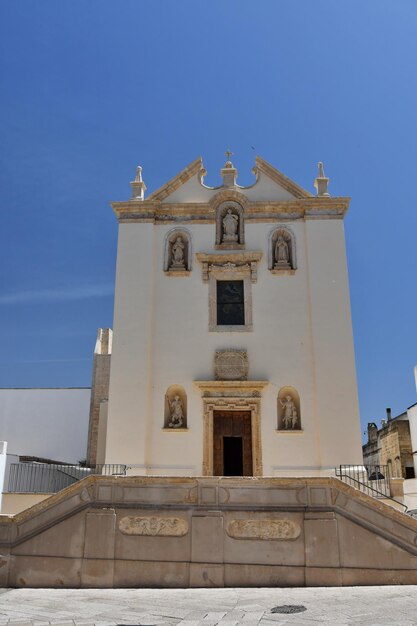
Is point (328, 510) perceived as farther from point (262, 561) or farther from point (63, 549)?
point (63, 549)

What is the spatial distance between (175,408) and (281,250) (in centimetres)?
581

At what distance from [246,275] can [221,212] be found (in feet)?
7.58

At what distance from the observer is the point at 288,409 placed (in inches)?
629

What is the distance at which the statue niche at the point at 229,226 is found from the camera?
17797 mm

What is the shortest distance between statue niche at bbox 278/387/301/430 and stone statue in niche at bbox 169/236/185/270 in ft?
16.1

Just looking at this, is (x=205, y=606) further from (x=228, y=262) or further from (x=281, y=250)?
(x=281, y=250)

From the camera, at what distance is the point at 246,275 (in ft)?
57.2

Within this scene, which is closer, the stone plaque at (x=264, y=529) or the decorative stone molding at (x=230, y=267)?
the stone plaque at (x=264, y=529)

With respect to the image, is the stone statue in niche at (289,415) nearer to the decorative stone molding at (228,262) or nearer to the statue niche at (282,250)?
the decorative stone molding at (228,262)

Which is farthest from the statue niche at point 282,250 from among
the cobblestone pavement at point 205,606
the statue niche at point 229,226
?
the cobblestone pavement at point 205,606

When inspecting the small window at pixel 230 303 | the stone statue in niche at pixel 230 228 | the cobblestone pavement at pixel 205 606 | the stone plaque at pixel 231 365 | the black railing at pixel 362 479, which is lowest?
the cobblestone pavement at pixel 205 606

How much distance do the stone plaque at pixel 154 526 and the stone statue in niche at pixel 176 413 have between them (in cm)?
621

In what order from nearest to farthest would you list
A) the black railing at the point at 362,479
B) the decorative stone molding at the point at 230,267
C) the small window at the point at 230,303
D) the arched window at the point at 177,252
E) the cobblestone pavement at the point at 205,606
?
the cobblestone pavement at the point at 205,606
the black railing at the point at 362,479
the small window at the point at 230,303
the decorative stone molding at the point at 230,267
the arched window at the point at 177,252

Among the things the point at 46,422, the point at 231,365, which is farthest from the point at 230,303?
the point at 46,422
